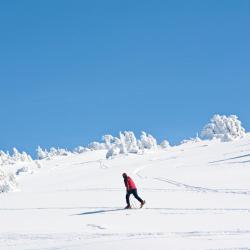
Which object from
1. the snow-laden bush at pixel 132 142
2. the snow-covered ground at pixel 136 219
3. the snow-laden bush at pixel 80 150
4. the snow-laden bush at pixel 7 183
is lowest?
the snow-covered ground at pixel 136 219

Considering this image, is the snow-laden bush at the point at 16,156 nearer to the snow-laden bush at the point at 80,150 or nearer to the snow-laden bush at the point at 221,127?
the snow-laden bush at the point at 80,150

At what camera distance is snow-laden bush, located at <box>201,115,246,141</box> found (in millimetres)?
140988

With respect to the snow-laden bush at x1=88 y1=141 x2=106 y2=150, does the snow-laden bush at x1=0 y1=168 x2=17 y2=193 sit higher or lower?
lower

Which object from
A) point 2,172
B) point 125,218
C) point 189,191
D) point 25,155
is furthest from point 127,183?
point 25,155

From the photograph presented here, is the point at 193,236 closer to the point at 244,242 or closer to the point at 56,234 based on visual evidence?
the point at 244,242

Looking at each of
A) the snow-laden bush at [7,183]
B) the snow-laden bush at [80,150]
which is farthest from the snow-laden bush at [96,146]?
the snow-laden bush at [7,183]

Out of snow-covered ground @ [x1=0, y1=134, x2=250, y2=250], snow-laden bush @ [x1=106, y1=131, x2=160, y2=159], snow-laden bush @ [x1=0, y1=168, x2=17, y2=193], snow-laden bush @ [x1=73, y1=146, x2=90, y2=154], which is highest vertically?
snow-laden bush @ [x1=73, y1=146, x2=90, y2=154]

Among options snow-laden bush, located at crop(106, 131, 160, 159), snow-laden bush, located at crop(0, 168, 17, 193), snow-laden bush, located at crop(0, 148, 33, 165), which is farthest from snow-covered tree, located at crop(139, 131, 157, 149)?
snow-laden bush, located at crop(0, 168, 17, 193)

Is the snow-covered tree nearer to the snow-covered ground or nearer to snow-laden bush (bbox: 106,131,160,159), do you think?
snow-laden bush (bbox: 106,131,160,159)

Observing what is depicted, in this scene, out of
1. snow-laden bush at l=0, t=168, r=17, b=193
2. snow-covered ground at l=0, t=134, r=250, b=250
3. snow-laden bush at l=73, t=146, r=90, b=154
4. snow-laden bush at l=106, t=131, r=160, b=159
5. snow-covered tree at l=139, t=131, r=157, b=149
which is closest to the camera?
snow-covered ground at l=0, t=134, r=250, b=250

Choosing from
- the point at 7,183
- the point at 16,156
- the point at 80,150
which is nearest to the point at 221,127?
the point at 80,150

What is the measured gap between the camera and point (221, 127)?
5743 inches

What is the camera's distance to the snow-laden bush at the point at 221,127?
14099cm

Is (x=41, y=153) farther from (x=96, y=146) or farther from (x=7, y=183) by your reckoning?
(x=7, y=183)
